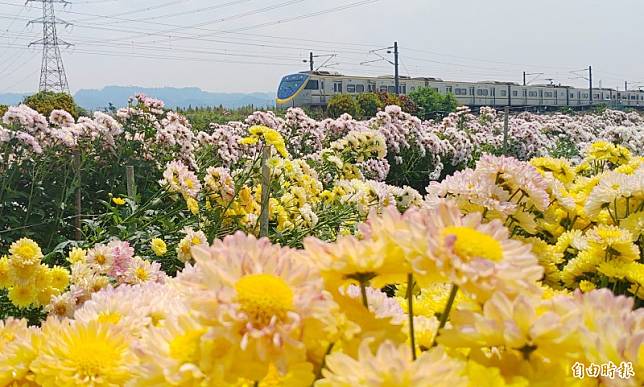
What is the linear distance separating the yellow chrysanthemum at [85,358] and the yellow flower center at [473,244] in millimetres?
342

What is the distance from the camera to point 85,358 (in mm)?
701

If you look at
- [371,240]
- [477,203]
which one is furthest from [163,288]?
[477,203]

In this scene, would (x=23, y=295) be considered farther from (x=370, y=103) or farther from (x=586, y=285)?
(x=370, y=103)

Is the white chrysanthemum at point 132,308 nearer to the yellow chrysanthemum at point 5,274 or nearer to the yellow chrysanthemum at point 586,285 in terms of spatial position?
the yellow chrysanthemum at point 586,285

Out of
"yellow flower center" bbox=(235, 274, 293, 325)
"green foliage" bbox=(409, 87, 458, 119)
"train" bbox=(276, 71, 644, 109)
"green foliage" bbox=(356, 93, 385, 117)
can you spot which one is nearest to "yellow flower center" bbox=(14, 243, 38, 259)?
"yellow flower center" bbox=(235, 274, 293, 325)

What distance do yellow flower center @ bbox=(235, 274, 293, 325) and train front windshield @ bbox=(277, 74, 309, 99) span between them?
35.4 m

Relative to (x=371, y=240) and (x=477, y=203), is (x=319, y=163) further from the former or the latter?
(x=371, y=240)

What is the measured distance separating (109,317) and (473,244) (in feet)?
1.48

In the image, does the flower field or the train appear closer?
the flower field

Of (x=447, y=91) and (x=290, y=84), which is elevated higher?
(x=290, y=84)

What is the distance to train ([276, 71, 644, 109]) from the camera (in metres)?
35.5

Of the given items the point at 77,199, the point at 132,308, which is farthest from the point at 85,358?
the point at 77,199

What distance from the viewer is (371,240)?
2.12 feet

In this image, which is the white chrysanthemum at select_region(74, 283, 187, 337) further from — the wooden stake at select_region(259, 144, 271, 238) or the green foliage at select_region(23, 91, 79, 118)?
the green foliage at select_region(23, 91, 79, 118)
